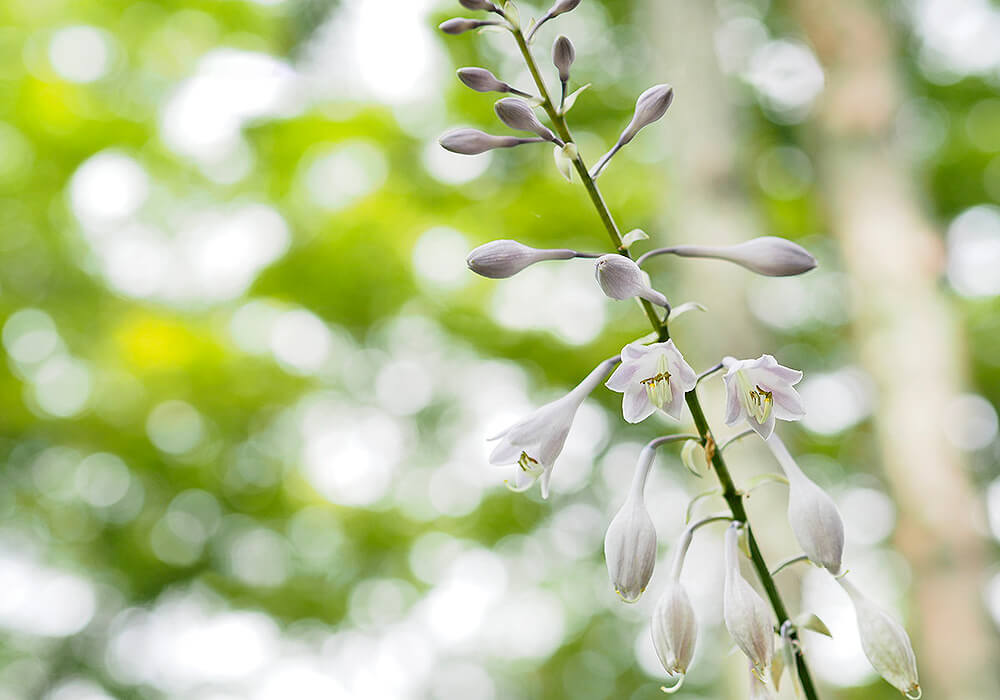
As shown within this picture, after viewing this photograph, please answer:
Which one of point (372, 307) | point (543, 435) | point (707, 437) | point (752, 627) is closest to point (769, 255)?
point (707, 437)

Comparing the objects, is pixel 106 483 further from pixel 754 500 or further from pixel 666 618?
pixel 666 618

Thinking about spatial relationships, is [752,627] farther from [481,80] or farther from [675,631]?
[481,80]

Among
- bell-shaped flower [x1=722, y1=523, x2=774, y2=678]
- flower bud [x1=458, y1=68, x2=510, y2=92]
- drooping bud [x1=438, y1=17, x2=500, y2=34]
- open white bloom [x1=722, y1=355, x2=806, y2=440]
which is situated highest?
drooping bud [x1=438, y1=17, x2=500, y2=34]

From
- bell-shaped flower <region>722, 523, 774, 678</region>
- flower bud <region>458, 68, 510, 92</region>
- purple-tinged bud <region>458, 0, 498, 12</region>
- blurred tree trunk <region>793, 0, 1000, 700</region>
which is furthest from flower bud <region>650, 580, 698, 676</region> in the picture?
blurred tree trunk <region>793, 0, 1000, 700</region>

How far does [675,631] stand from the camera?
130 cm

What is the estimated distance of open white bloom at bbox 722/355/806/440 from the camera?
1247 millimetres

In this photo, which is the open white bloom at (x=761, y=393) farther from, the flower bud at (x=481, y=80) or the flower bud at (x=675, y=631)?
the flower bud at (x=481, y=80)

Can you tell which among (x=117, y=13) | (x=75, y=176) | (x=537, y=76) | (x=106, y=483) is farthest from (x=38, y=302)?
(x=537, y=76)

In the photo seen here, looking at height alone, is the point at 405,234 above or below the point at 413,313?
above

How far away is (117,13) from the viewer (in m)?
8.75

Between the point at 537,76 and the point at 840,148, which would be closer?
the point at 537,76

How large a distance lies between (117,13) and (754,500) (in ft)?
26.3

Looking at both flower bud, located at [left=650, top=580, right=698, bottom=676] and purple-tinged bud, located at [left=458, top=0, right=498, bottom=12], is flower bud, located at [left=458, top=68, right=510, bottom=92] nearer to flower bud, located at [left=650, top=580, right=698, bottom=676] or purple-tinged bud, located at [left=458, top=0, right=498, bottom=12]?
purple-tinged bud, located at [left=458, top=0, right=498, bottom=12]

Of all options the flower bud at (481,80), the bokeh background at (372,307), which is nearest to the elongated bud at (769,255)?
the flower bud at (481,80)
